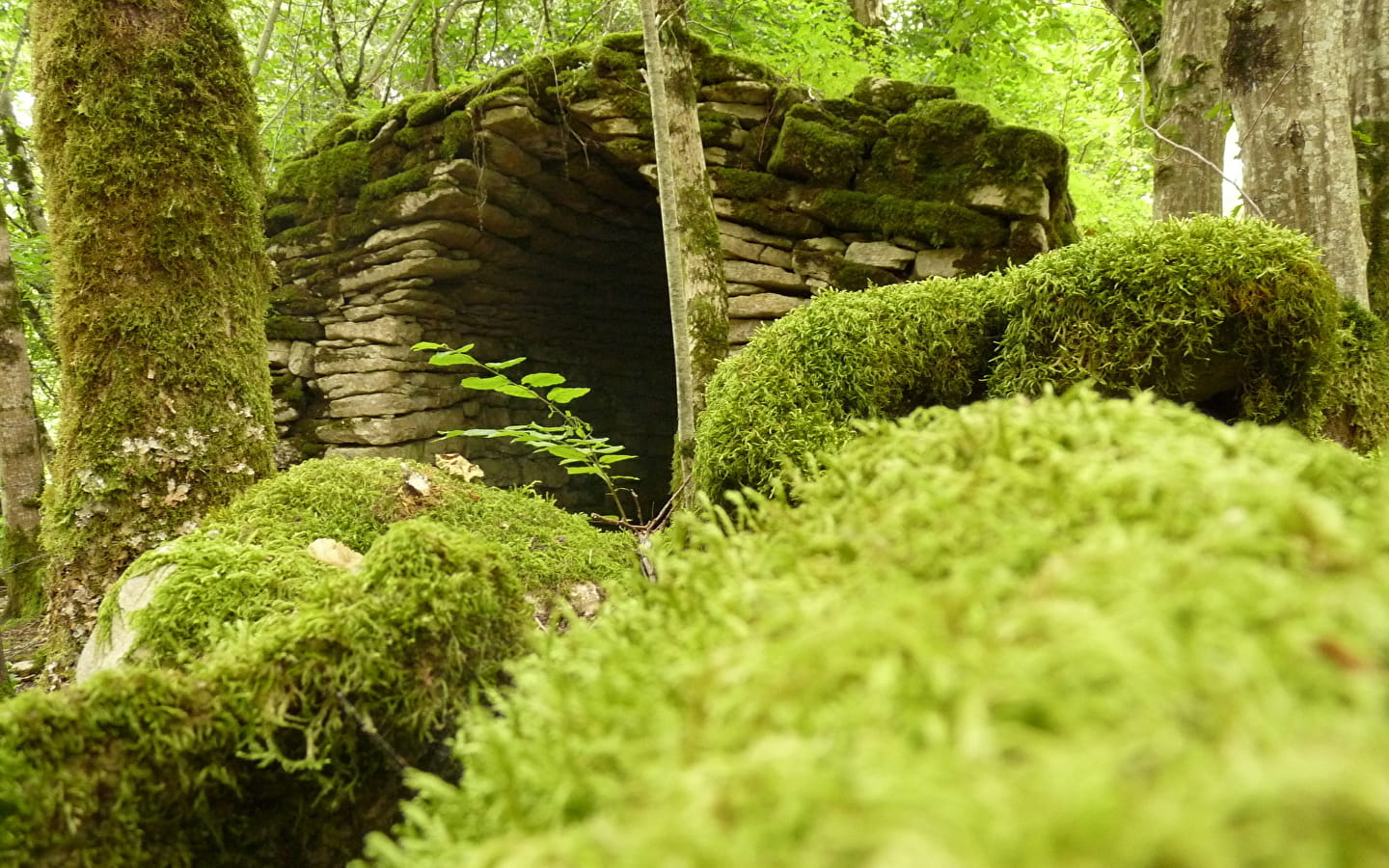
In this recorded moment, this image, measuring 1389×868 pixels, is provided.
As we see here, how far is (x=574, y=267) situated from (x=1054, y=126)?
6.33 m

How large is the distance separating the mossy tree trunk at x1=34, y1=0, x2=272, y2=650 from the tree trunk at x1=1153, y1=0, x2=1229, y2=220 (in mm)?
4707

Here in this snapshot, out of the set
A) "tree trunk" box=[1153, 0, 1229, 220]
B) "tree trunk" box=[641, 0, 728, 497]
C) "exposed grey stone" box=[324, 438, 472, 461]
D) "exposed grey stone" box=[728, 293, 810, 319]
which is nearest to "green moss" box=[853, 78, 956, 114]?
"tree trunk" box=[1153, 0, 1229, 220]

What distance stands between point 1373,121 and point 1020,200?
1.54 m

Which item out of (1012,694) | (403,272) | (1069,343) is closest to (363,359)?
(403,272)

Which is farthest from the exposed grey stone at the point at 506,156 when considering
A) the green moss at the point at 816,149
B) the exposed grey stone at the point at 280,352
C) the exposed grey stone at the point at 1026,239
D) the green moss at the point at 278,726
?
the green moss at the point at 278,726

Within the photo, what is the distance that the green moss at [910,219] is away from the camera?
170 inches

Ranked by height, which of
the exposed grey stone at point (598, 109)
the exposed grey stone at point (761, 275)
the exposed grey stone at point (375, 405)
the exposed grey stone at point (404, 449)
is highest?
the exposed grey stone at point (598, 109)

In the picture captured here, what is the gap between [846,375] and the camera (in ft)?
6.62

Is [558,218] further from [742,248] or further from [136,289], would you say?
[136,289]

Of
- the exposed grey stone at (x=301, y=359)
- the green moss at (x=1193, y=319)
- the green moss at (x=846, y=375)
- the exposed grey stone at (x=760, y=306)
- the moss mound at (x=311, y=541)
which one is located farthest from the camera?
the exposed grey stone at (x=301, y=359)

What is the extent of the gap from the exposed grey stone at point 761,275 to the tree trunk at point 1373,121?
2.81m

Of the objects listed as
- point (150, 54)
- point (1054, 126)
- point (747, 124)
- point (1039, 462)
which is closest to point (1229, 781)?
point (1039, 462)

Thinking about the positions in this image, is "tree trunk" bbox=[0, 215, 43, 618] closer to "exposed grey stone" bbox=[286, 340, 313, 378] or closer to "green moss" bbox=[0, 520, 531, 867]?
"exposed grey stone" bbox=[286, 340, 313, 378]

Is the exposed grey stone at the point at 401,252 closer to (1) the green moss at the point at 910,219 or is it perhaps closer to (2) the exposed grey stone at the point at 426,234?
(2) the exposed grey stone at the point at 426,234
